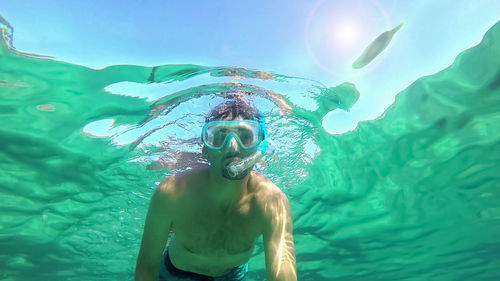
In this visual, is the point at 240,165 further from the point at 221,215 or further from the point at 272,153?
the point at 272,153

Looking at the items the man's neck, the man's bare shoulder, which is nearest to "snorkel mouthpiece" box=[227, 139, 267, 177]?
the man's neck

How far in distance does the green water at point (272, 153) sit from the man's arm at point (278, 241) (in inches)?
110

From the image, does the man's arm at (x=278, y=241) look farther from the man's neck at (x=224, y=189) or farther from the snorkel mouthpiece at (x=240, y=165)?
the snorkel mouthpiece at (x=240, y=165)

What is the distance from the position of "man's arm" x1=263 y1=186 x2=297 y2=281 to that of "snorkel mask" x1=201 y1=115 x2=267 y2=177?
0.93 metres

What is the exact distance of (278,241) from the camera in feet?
14.0

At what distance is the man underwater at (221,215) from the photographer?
4066mm

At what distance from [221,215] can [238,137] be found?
1.35 m

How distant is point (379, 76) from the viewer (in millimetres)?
6629

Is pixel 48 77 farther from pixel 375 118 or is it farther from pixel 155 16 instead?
pixel 375 118

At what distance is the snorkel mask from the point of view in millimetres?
4023

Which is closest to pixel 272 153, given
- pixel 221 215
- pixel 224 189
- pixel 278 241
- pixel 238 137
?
pixel 221 215

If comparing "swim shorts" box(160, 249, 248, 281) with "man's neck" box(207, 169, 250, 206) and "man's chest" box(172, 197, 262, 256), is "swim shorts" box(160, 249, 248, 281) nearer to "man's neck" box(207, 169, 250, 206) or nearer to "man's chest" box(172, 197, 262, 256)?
"man's chest" box(172, 197, 262, 256)

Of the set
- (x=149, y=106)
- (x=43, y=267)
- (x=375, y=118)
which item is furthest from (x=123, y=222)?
(x=375, y=118)

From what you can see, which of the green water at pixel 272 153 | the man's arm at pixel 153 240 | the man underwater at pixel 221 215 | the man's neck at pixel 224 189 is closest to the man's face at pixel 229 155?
the man underwater at pixel 221 215
